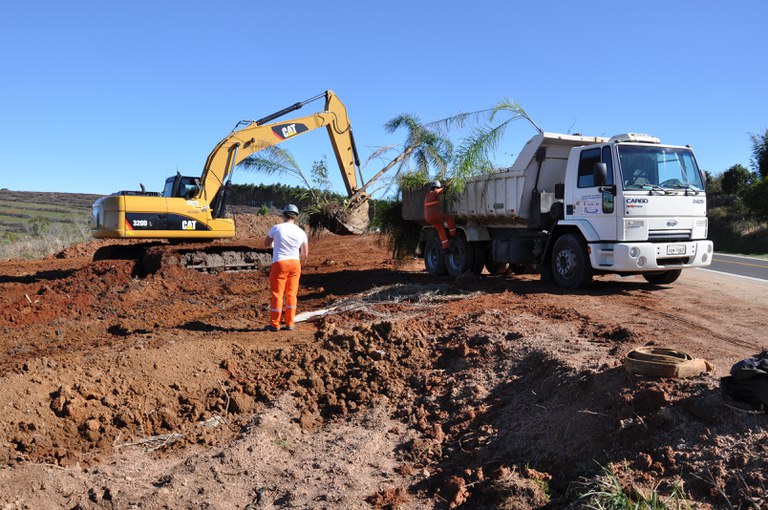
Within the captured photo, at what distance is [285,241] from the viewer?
357 inches

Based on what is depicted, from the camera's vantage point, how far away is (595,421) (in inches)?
193

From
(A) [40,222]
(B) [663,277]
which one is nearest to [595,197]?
(B) [663,277]

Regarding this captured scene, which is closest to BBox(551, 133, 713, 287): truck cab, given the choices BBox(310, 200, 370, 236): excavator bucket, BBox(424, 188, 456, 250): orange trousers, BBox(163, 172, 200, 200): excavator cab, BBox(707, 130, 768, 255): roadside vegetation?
BBox(424, 188, 456, 250): orange trousers

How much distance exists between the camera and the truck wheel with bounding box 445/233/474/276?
14.1 meters

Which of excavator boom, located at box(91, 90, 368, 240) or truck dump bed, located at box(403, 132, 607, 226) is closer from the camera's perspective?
truck dump bed, located at box(403, 132, 607, 226)

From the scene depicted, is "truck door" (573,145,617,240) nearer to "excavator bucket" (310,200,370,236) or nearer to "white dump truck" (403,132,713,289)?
"white dump truck" (403,132,713,289)

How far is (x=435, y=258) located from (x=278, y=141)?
568 cm

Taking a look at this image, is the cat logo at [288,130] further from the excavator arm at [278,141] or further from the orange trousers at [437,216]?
the orange trousers at [437,216]

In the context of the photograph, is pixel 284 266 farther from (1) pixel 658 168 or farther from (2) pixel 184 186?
(2) pixel 184 186

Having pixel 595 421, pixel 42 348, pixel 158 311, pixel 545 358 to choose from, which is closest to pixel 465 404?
pixel 545 358

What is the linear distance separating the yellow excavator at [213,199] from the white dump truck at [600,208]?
5619 mm

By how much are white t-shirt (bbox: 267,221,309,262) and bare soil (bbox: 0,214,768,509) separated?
117cm

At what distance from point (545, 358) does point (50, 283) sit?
12.1 meters

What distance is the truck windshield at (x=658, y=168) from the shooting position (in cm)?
1042
